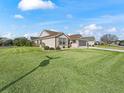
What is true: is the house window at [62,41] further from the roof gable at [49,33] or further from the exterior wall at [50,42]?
the exterior wall at [50,42]

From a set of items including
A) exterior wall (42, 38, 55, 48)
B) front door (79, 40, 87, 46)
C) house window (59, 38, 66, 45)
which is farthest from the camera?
front door (79, 40, 87, 46)

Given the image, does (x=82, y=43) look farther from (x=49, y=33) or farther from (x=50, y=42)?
(x=50, y=42)

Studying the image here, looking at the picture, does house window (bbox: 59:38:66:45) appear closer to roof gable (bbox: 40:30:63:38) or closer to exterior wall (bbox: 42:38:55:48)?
roof gable (bbox: 40:30:63:38)

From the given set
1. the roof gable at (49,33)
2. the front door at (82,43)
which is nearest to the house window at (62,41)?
the roof gable at (49,33)

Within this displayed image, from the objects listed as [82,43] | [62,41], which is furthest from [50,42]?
[82,43]

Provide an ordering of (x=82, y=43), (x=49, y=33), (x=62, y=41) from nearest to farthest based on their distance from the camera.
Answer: (x=62, y=41), (x=49, y=33), (x=82, y=43)

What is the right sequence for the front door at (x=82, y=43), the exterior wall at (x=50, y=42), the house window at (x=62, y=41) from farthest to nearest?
1. the front door at (x=82, y=43)
2. the house window at (x=62, y=41)
3. the exterior wall at (x=50, y=42)

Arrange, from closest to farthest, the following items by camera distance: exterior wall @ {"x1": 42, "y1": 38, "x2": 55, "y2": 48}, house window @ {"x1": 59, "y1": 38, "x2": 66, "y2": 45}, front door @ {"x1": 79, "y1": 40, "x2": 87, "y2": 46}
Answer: exterior wall @ {"x1": 42, "y1": 38, "x2": 55, "y2": 48} → house window @ {"x1": 59, "y1": 38, "x2": 66, "y2": 45} → front door @ {"x1": 79, "y1": 40, "x2": 87, "y2": 46}

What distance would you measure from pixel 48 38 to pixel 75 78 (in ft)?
101

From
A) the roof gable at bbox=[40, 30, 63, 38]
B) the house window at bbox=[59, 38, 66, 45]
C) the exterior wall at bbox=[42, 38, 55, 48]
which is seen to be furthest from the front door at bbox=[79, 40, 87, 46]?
the exterior wall at bbox=[42, 38, 55, 48]

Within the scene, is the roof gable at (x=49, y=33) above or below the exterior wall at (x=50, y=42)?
above

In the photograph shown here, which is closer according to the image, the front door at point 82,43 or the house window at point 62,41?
the house window at point 62,41

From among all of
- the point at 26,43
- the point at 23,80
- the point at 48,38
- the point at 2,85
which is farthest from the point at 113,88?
the point at 26,43

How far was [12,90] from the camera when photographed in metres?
6.57
